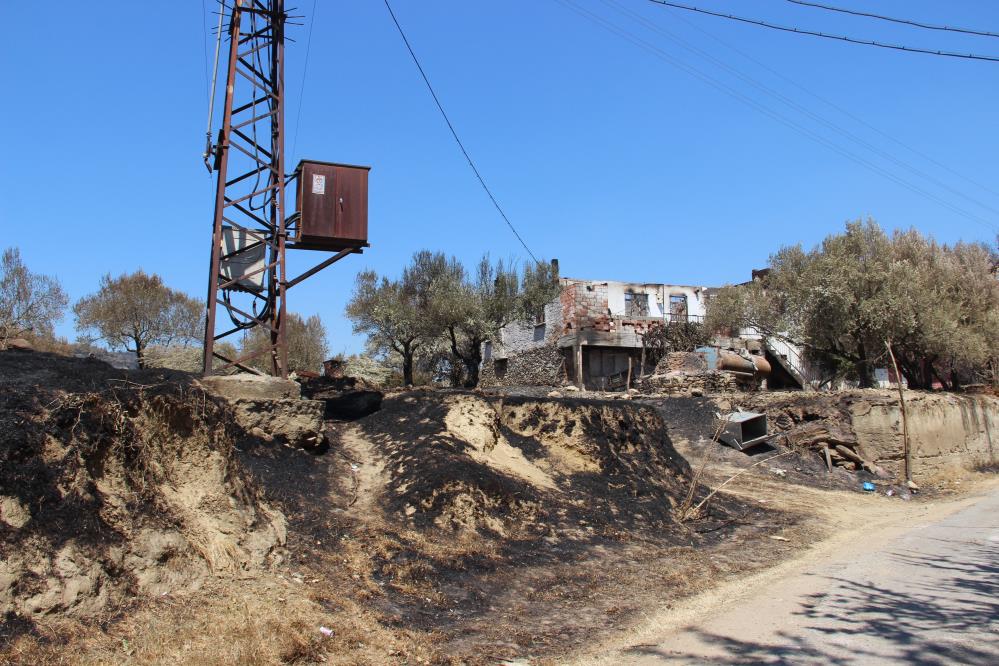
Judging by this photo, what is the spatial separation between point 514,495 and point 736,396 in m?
16.1

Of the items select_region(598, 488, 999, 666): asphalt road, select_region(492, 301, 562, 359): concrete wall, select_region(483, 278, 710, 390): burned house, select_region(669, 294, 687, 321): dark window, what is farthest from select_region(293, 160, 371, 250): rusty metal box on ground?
select_region(669, 294, 687, 321): dark window

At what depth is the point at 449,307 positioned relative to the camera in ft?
97.0

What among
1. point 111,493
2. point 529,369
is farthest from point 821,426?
point 111,493

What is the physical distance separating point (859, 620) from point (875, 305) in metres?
22.0

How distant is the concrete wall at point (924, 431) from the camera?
2272 cm

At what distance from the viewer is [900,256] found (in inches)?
1229

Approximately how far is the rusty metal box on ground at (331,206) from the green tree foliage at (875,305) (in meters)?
18.5

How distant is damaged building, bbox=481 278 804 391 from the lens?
3525cm

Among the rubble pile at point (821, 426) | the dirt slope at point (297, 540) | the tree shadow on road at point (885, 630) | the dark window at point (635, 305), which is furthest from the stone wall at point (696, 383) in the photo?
the tree shadow on road at point (885, 630)

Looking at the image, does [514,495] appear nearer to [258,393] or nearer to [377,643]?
[258,393]

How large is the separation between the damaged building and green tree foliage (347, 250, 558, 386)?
2.65 m

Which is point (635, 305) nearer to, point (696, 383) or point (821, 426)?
point (696, 383)

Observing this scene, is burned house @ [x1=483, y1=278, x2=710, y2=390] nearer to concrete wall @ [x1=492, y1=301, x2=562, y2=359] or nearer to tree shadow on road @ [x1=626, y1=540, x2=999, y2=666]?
concrete wall @ [x1=492, y1=301, x2=562, y2=359]

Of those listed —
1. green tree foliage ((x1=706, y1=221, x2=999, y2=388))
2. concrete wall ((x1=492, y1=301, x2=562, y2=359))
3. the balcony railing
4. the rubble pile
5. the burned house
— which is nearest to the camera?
the rubble pile
